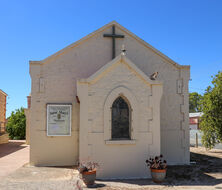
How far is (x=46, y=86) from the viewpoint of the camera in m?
11.7

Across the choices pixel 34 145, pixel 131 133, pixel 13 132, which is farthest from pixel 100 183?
pixel 13 132

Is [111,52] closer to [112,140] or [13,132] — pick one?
[112,140]

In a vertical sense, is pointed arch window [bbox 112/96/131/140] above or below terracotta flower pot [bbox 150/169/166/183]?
above

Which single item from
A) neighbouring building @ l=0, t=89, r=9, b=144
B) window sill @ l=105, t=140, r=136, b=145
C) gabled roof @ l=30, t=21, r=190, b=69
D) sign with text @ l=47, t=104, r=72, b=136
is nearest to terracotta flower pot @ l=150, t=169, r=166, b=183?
window sill @ l=105, t=140, r=136, b=145

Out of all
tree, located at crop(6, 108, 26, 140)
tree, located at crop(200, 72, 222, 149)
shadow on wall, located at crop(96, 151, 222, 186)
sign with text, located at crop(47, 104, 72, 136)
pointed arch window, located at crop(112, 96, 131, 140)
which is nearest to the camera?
shadow on wall, located at crop(96, 151, 222, 186)

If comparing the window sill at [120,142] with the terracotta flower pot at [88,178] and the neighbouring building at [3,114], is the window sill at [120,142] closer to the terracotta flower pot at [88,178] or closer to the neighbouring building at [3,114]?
the terracotta flower pot at [88,178]

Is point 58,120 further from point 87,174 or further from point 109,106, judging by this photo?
point 87,174

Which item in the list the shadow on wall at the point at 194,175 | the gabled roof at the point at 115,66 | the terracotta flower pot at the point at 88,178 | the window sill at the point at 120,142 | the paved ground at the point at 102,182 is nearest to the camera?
the paved ground at the point at 102,182

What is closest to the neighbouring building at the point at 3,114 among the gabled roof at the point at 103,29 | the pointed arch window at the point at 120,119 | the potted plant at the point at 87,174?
the gabled roof at the point at 103,29

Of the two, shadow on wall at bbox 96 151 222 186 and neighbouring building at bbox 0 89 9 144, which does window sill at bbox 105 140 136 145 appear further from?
neighbouring building at bbox 0 89 9 144

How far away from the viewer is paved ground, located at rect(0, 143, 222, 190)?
7.86 meters

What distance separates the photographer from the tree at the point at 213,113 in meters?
13.9

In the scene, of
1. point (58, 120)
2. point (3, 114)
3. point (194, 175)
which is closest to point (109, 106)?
point (58, 120)

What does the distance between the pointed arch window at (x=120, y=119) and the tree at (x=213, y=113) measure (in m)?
6.71
